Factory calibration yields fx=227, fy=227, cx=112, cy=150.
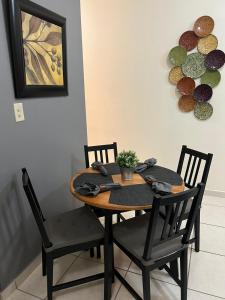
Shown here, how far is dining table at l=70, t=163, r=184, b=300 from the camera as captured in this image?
1409 mm

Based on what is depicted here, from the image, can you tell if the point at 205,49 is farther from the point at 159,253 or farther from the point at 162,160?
the point at 159,253

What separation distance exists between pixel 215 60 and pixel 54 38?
1.80 metres

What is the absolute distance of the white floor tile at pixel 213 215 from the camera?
246 centimetres

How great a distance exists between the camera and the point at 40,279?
1787mm

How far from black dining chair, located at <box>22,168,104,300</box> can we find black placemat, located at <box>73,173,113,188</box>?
251 mm

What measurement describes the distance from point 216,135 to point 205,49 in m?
1.02

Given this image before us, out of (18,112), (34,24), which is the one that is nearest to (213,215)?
(18,112)

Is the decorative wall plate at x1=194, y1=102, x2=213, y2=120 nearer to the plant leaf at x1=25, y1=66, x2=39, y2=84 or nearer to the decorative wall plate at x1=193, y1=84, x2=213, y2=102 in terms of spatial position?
the decorative wall plate at x1=193, y1=84, x2=213, y2=102

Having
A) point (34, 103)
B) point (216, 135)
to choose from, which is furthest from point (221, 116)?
point (34, 103)

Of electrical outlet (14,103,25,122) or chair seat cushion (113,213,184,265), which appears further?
electrical outlet (14,103,25,122)

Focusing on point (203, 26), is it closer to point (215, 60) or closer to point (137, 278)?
point (215, 60)

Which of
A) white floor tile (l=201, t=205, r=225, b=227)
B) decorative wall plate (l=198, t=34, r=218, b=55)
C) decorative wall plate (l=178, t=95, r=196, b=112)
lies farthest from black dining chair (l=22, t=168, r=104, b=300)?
decorative wall plate (l=198, t=34, r=218, b=55)

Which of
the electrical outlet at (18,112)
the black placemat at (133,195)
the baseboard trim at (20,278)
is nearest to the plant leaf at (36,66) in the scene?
the electrical outlet at (18,112)

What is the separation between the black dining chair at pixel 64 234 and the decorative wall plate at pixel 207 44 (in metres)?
2.21
